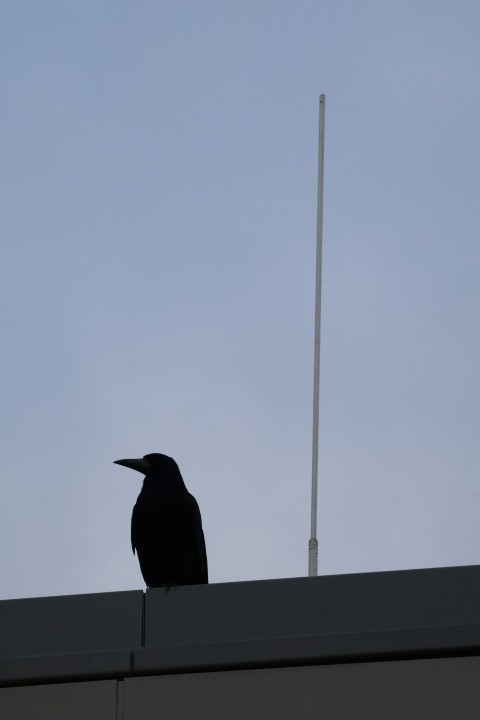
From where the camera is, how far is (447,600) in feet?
17.8

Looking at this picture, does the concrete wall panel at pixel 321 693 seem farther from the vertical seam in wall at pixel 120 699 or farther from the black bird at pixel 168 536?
the black bird at pixel 168 536

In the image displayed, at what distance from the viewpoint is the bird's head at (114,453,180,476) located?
29.6 ft

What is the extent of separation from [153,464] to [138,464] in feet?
0.51

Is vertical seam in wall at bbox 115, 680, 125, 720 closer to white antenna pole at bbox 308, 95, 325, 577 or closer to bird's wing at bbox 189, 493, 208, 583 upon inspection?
white antenna pole at bbox 308, 95, 325, 577

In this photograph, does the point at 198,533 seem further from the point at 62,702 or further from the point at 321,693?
the point at 321,693

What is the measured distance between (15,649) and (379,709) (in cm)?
180

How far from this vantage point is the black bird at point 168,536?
859cm

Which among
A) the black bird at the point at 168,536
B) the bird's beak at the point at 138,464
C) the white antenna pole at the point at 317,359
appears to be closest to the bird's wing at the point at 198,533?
the black bird at the point at 168,536

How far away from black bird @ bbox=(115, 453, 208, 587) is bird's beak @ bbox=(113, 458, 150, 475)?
243 mm

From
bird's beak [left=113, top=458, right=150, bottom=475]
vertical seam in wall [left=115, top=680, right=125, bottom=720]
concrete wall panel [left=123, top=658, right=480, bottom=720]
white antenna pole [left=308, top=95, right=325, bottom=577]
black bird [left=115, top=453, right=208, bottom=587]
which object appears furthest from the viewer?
bird's beak [left=113, top=458, right=150, bottom=475]

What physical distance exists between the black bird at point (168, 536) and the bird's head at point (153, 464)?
0.13m

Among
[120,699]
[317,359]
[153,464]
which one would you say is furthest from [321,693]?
[153,464]

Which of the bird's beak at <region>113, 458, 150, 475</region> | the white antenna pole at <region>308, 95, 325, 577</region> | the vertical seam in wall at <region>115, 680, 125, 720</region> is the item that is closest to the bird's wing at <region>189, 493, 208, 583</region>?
the bird's beak at <region>113, 458, 150, 475</region>

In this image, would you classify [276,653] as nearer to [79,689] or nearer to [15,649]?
[79,689]
